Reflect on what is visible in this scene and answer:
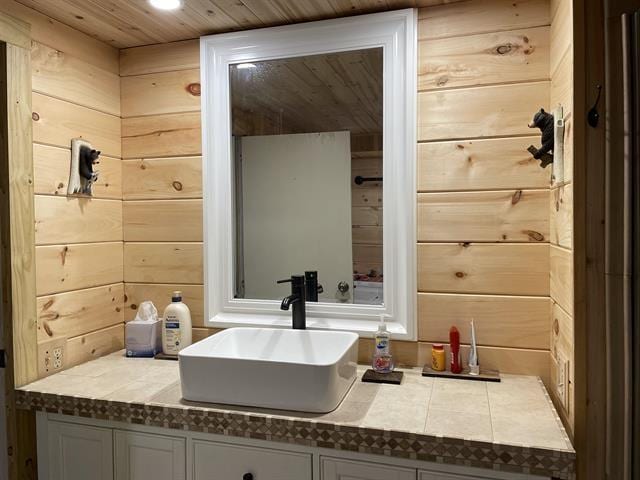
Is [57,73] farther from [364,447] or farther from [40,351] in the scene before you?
[364,447]

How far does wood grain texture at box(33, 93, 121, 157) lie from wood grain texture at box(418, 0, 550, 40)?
128 centimetres

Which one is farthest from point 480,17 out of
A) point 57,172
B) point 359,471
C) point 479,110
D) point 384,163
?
point 57,172

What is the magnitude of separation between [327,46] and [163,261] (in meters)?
1.08

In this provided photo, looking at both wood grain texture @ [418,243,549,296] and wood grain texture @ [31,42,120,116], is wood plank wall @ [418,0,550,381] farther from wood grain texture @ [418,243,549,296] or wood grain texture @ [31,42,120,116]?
wood grain texture @ [31,42,120,116]

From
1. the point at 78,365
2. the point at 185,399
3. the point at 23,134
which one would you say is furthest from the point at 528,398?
the point at 23,134

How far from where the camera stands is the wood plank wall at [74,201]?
1.64 metres

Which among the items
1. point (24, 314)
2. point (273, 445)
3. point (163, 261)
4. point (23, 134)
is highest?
point (23, 134)

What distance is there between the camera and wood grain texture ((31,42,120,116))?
1.64 m

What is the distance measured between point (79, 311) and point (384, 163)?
50.5 inches

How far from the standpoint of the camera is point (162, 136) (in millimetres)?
1956

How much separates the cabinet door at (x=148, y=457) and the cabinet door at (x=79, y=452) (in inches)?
1.6

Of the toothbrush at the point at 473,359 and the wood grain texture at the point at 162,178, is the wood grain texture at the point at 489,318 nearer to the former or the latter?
the toothbrush at the point at 473,359

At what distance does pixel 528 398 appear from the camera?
1.39 m

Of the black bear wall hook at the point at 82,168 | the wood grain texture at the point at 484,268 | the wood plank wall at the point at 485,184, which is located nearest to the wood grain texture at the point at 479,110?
the wood plank wall at the point at 485,184
